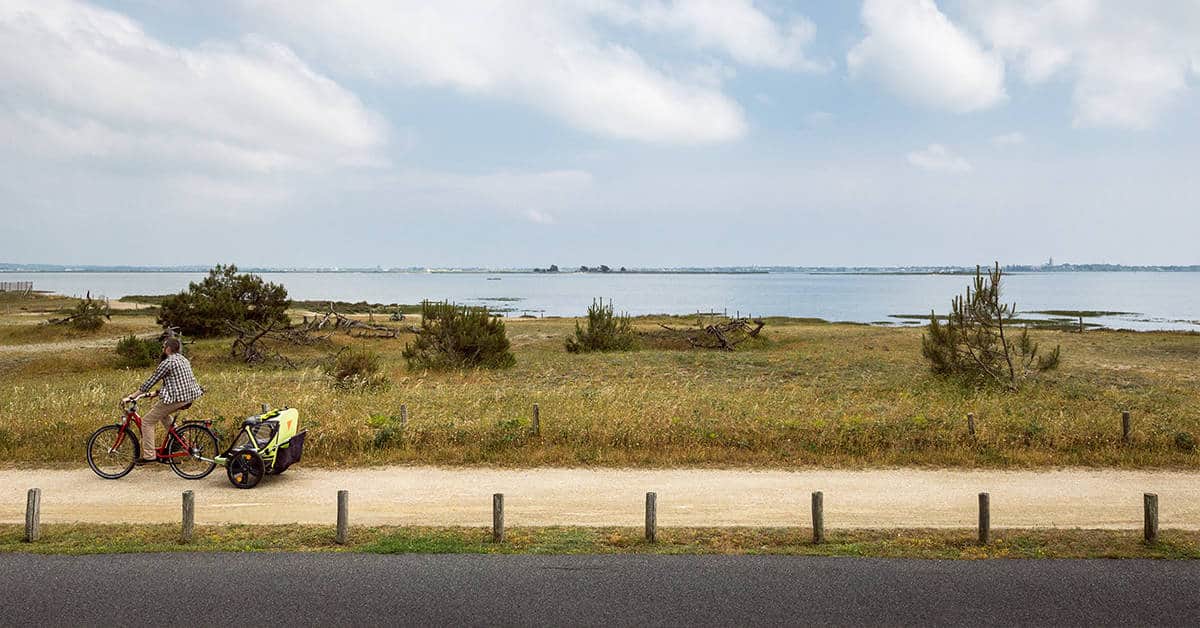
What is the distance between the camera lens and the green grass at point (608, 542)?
10.1m

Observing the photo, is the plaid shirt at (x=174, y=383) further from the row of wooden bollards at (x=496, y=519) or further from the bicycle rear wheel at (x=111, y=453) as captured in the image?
the row of wooden bollards at (x=496, y=519)

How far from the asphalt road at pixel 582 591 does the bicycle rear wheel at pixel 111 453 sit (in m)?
4.56

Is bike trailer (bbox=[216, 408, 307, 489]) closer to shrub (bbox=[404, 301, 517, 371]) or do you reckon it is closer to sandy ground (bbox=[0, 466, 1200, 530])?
sandy ground (bbox=[0, 466, 1200, 530])

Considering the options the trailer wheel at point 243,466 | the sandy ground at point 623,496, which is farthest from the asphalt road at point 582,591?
the trailer wheel at point 243,466

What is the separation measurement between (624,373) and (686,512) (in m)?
19.4

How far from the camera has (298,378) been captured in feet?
93.7

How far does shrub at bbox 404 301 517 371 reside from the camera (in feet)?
111

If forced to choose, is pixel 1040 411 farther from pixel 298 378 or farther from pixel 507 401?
pixel 298 378

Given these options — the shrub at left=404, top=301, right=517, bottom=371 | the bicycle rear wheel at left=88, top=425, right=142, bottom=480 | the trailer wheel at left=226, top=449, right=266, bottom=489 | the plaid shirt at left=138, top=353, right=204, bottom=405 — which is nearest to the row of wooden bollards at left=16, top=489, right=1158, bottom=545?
the trailer wheel at left=226, top=449, right=266, bottom=489

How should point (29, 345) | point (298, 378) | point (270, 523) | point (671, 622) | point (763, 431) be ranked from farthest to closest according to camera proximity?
1. point (29, 345)
2. point (298, 378)
3. point (763, 431)
4. point (270, 523)
5. point (671, 622)

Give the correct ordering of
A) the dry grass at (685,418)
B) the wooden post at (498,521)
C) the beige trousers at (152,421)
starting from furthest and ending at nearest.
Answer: the dry grass at (685,418) < the beige trousers at (152,421) < the wooden post at (498,521)

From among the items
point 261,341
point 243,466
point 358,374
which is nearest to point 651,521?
point 243,466

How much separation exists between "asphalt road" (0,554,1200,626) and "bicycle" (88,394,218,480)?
4324 millimetres

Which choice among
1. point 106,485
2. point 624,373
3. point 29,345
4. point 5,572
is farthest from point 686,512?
point 29,345
